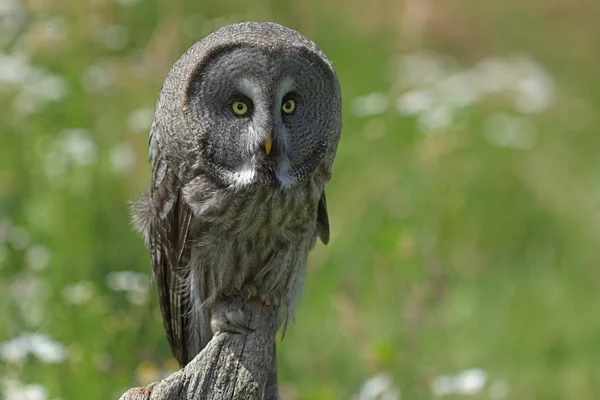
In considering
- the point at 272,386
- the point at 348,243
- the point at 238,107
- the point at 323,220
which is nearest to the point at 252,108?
the point at 238,107

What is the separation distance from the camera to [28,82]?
4.00 meters

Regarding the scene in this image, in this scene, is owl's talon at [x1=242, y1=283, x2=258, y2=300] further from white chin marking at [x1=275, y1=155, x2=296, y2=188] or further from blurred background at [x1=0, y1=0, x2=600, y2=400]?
blurred background at [x1=0, y1=0, x2=600, y2=400]

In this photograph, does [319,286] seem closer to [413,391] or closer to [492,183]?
[413,391]

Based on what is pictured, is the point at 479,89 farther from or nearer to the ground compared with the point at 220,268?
farther from the ground

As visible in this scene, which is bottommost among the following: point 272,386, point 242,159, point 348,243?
point 272,386

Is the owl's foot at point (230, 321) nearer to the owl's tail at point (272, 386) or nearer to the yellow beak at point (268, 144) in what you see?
the owl's tail at point (272, 386)

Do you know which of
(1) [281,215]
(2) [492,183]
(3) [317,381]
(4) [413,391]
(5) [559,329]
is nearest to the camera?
(1) [281,215]

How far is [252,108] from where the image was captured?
7.59ft

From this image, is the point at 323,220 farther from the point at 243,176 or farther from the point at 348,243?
the point at 348,243

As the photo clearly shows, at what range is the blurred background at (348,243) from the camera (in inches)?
126

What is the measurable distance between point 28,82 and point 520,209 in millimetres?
2984

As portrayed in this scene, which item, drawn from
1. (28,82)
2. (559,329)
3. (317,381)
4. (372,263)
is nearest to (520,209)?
(559,329)

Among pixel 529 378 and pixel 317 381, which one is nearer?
pixel 317 381

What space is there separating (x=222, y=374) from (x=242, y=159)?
57cm
